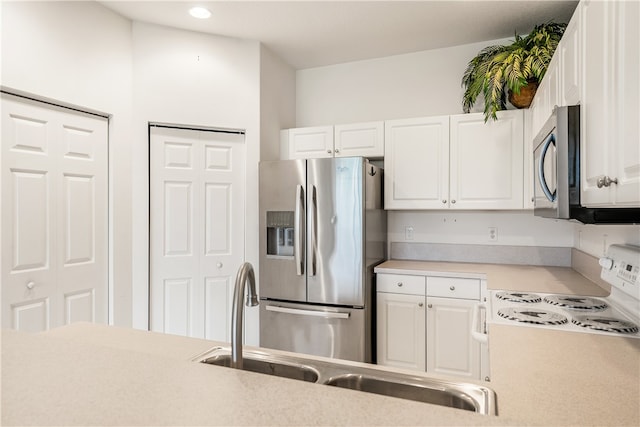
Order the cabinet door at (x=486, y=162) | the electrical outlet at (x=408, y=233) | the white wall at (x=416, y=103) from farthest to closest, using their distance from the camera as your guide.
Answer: the electrical outlet at (x=408, y=233) → the white wall at (x=416, y=103) → the cabinet door at (x=486, y=162)

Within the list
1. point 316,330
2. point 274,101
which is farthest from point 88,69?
point 316,330

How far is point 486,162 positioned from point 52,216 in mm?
2869


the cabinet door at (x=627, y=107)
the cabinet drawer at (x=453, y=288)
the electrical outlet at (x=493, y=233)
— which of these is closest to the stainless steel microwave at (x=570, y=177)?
the cabinet door at (x=627, y=107)

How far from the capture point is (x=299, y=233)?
111 inches

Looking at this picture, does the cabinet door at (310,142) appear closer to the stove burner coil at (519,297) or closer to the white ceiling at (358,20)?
the white ceiling at (358,20)

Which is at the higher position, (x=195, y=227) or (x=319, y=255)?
(x=195, y=227)

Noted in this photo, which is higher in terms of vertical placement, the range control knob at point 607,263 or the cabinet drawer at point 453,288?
the range control knob at point 607,263

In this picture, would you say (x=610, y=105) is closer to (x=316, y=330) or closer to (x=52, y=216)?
(x=316, y=330)

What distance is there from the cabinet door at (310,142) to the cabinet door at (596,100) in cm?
205

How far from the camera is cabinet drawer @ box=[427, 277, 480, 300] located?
103 inches

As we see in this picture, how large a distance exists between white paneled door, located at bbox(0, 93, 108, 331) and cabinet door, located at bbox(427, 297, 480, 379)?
7.43 ft

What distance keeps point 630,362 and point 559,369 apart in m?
0.23

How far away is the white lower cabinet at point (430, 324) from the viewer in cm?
262

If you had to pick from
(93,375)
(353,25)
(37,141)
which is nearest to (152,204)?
(37,141)
